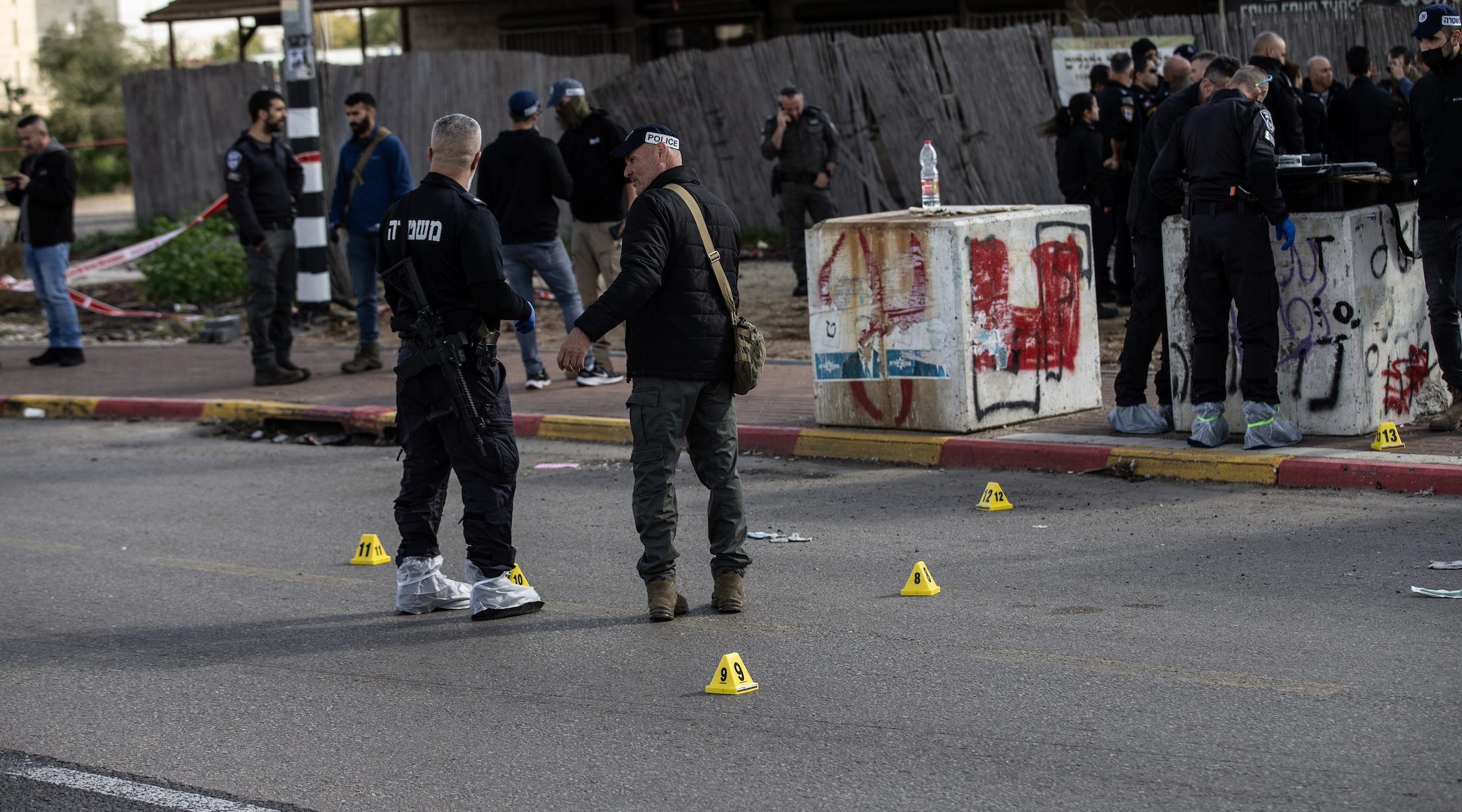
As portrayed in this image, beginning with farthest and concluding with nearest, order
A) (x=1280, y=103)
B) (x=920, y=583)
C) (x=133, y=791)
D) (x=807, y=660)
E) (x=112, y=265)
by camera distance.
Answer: (x=112, y=265) → (x=1280, y=103) → (x=920, y=583) → (x=807, y=660) → (x=133, y=791)

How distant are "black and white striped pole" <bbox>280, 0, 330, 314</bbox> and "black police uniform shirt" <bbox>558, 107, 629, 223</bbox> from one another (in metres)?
3.30

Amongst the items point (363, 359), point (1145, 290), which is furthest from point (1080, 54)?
point (1145, 290)

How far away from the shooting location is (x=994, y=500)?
7.37 meters

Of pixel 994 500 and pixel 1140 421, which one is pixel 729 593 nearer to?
pixel 994 500

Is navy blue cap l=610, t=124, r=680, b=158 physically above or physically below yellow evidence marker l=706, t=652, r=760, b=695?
above

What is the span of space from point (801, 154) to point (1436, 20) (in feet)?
25.3

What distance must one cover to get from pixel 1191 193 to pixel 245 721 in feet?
17.9

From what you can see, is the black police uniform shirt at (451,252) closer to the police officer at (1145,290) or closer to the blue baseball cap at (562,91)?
the police officer at (1145,290)

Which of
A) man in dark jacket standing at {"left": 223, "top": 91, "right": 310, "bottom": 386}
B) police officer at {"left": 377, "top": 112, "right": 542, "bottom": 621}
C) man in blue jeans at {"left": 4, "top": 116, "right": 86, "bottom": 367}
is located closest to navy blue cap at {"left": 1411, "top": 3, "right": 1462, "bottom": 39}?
police officer at {"left": 377, "top": 112, "right": 542, "bottom": 621}

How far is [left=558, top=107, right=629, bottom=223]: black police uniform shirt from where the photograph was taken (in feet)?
36.0

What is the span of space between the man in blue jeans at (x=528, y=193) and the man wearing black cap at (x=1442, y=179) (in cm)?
552

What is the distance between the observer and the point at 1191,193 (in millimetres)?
7867

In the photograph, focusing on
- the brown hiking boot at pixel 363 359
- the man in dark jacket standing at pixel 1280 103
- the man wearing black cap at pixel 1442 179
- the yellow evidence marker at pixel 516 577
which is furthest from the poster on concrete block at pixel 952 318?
the brown hiking boot at pixel 363 359

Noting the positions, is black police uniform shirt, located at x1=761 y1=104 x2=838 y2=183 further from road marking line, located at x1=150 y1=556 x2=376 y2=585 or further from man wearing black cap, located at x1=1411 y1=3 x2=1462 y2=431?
road marking line, located at x1=150 y1=556 x2=376 y2=585
